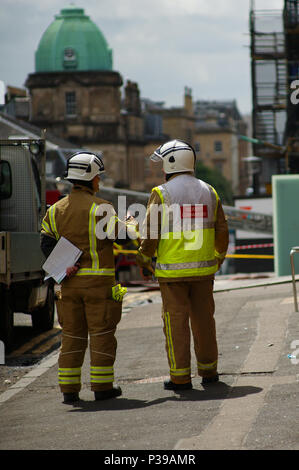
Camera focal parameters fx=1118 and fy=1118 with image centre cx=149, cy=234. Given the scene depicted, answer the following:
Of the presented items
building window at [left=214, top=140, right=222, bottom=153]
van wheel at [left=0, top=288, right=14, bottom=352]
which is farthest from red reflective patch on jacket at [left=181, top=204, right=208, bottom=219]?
building window at [left=214, top=140, right=222, bottom=153]

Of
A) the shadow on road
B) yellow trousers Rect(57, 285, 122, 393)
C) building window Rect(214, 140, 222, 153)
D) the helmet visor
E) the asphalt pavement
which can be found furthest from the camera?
building window Rect(214, 140, 222, 153)

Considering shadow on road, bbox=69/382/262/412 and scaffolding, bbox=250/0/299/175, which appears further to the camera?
scaffolding, bbox=250/0/299/175

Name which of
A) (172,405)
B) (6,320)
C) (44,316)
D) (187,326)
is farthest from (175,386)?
(44,316)

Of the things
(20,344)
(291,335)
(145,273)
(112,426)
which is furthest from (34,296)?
(112,426)

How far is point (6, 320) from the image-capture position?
12.8 meters

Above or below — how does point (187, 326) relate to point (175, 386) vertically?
above

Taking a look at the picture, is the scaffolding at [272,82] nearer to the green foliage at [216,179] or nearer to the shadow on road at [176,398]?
the shadow on road at [176,398]

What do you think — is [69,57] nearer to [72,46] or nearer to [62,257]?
[72,46]

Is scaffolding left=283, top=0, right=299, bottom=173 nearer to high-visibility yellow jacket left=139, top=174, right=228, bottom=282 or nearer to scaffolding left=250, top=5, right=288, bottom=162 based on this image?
scaffolding left=250, top=5, right=288, bottom=162

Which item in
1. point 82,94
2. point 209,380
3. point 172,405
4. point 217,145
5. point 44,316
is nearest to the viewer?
point 172,405

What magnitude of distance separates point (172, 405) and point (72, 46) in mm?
107165

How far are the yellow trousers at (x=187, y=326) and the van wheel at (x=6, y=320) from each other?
4.46 m

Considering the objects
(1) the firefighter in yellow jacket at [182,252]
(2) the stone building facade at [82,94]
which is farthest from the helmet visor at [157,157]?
(2) the stone building facade at [82,94]

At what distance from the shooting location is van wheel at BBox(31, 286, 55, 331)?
15008mm
